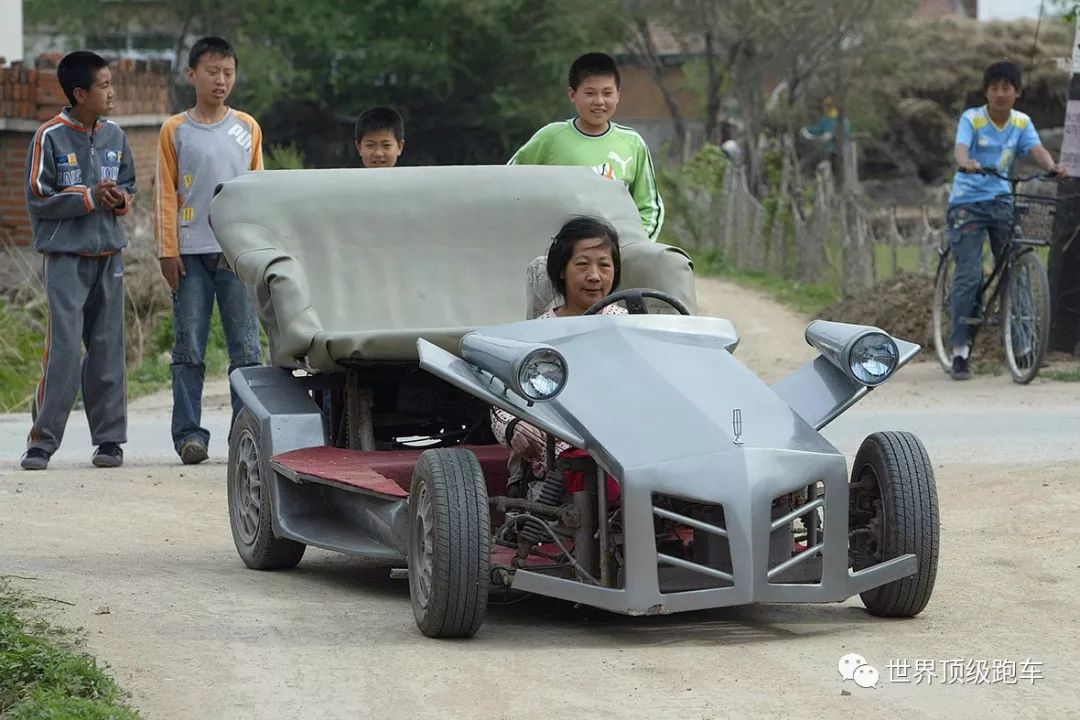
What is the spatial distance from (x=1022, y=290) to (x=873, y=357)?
6.48 metres

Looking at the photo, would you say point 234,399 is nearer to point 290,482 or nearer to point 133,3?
point 290,482

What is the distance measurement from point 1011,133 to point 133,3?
3235 cm

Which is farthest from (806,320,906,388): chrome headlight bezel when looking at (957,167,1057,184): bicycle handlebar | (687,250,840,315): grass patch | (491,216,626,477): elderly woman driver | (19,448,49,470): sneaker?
(687,250,840,315): grass patch

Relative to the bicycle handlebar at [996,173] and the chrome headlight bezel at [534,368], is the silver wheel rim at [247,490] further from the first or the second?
the bicycle handlebar at [996,173]

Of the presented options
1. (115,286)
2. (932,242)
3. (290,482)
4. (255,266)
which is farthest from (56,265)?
(932,242)

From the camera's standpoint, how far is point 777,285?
67.8 ft

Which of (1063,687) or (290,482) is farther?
(290,482)

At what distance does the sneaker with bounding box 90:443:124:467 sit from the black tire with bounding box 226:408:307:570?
246cm

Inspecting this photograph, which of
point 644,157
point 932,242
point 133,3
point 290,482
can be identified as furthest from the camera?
point 133,3

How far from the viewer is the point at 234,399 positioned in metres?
8.26

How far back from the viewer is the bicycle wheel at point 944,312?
1316cm

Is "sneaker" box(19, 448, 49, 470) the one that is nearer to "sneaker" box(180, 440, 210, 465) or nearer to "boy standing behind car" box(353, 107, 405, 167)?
"sneaker" box(180, 440, 210, 465)

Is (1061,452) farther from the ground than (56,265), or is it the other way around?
(56,265)

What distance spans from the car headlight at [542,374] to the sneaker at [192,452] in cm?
458
